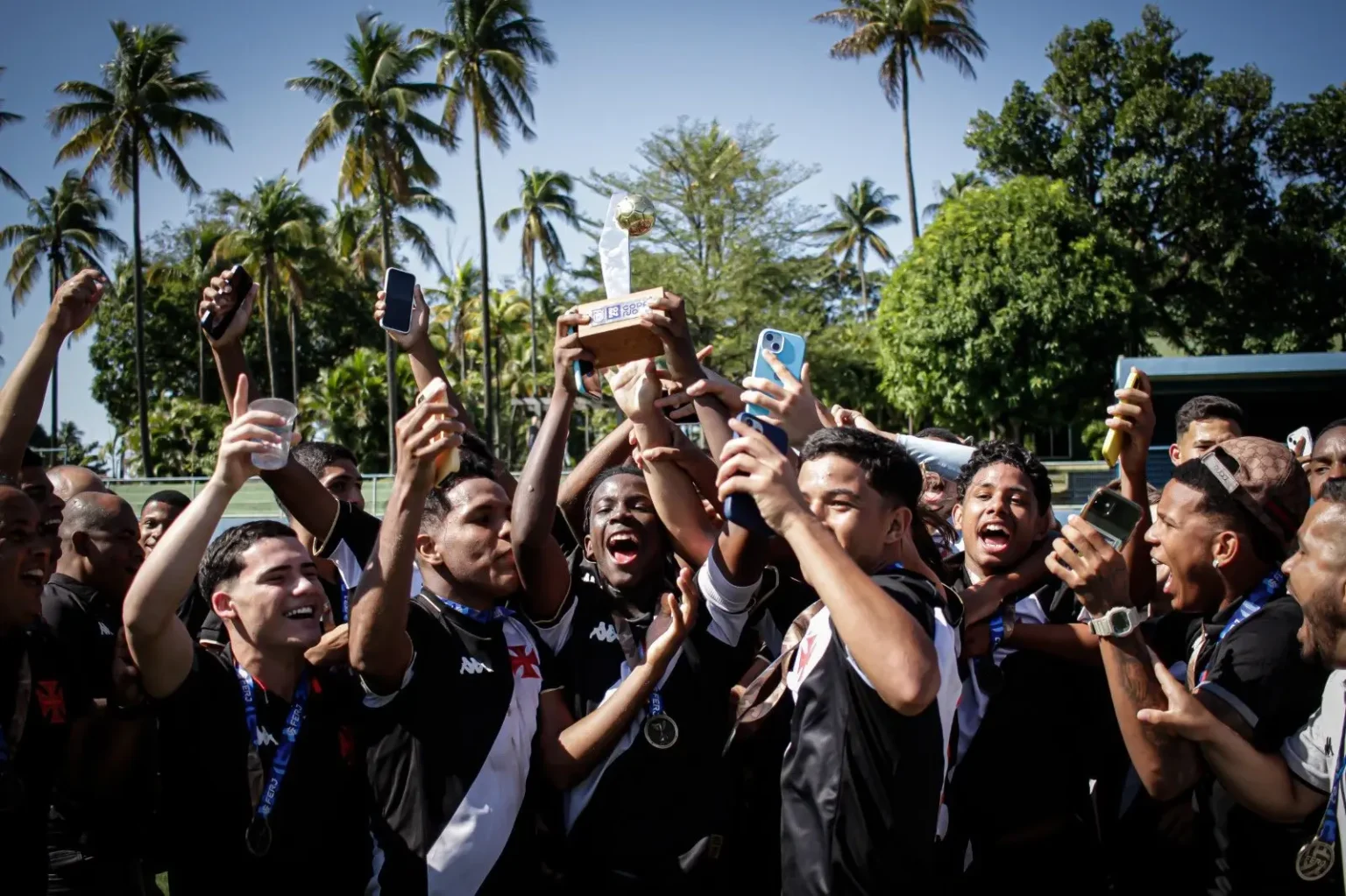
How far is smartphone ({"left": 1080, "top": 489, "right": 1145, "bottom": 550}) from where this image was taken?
112 inches

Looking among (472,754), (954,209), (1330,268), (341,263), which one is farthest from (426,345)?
(341,263)

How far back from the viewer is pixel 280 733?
3.33 meters

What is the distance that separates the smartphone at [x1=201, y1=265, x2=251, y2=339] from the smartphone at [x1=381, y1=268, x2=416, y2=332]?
20.0 inches

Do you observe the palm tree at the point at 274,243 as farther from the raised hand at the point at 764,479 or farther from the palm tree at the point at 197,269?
the raised hand at the point at 764,479

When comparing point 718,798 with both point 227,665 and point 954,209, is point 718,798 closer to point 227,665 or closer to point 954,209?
point 227,665

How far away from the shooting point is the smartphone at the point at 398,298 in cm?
343

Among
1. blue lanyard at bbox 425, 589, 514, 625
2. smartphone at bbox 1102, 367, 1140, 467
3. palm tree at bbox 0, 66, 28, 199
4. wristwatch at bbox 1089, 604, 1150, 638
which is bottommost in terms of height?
wristwatch at bbox 1089, 604, 1150, 638

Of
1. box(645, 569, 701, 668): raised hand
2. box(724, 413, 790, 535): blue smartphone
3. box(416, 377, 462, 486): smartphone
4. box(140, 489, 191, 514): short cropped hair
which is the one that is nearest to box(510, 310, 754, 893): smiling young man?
box(645, 569, 701, 668): raised hand

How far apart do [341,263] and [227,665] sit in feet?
149

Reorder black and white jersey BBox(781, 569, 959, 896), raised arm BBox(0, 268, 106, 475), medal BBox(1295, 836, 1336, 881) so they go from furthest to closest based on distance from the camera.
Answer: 1. raised arm BBox(0, 268, 106, 475)
2. medal BBox(1295, 836, 1336, 881)
3. black and white jersey BBox(781, 569, 959, 896)

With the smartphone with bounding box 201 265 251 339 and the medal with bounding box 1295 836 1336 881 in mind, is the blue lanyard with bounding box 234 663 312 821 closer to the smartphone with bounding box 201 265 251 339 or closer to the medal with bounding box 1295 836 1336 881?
the smartphone with bounding box 201 265 251 339

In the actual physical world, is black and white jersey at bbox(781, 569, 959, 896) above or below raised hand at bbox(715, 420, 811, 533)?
below

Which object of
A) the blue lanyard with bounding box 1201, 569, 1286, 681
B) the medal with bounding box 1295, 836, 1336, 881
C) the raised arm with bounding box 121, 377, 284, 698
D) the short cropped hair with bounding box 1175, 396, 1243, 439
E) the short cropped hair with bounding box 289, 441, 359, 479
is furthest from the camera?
the short cropped hair with bounding box 1175, 396, 1243, 439

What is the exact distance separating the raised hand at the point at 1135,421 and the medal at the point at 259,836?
117 inches
